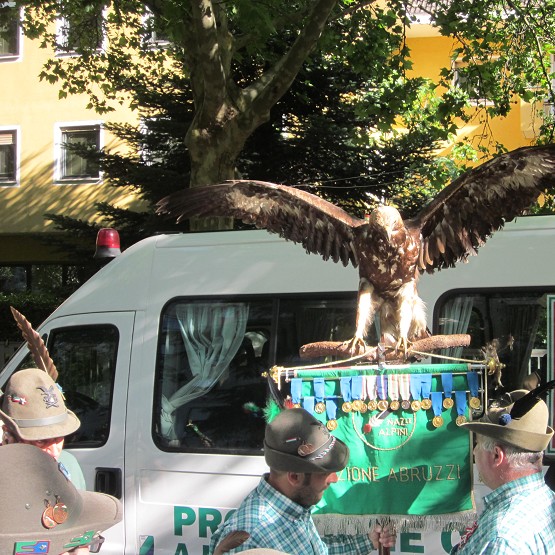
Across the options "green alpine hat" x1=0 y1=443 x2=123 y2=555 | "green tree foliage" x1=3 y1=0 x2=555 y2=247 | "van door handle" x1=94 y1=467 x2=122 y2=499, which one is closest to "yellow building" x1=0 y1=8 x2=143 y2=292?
"green tree foliage" x1=3 y1=0 x2=555 y2=247

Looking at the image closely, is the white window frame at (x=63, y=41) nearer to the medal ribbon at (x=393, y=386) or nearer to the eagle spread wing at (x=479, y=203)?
the eagle spread wing at (x=479, y=203)

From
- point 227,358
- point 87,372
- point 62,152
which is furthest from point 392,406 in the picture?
point 62,152

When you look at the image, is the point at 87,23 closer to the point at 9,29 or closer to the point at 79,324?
the point at 9,29

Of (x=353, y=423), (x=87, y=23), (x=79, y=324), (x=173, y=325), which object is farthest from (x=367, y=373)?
(x=87, y=23)

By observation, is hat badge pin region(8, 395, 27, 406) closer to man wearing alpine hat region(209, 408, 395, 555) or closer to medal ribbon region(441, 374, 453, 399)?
man wearing alpine hat region(209, 408, 395, 555)

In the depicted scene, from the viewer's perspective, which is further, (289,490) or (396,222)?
(396,222)

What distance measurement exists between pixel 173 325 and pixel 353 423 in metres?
1.95

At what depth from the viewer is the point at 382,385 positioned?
131 inches

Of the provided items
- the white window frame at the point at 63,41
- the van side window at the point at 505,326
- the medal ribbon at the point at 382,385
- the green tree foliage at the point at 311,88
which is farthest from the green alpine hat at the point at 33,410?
the white window frame at the point at 63,41

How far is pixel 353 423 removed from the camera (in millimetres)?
3416

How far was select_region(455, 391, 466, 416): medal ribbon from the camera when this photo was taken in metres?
3.38

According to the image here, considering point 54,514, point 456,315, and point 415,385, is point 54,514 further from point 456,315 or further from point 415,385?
point 456,315

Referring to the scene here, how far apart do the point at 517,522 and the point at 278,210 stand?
185cm

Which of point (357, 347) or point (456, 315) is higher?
point (456, 315)
